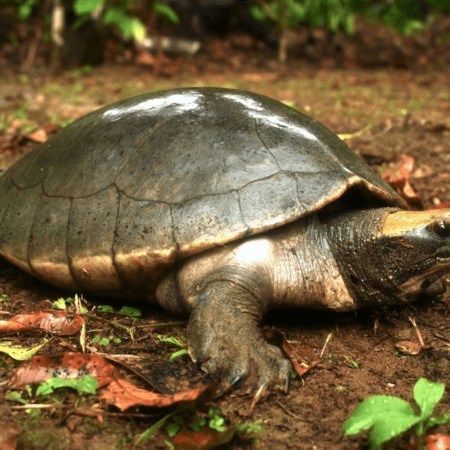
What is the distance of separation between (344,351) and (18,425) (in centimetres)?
145

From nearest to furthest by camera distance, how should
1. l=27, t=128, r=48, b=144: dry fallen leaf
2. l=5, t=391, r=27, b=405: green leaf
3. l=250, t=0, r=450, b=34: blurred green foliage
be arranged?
l=5, t=391, r=27, b=405: green leaf
l=27, t=128, r=48, b=144: dry fallen leaf
l=250, t=0, r=450, b=34: blurred green foliage

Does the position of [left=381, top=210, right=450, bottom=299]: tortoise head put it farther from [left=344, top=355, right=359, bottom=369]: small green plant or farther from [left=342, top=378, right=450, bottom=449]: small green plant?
[left=342, top=378, right=450, bottom=449]: small green plant

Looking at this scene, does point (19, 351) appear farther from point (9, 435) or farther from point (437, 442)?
point (437, 442)

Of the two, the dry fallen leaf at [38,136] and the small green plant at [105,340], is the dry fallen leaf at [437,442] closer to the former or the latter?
the small green plant at [105,340]

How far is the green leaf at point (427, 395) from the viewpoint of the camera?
1.62 meters

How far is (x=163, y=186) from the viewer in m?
2.42

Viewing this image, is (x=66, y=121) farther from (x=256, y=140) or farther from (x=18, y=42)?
(x=18, y=42)

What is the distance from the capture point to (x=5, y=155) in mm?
4738

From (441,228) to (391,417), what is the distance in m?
0.97

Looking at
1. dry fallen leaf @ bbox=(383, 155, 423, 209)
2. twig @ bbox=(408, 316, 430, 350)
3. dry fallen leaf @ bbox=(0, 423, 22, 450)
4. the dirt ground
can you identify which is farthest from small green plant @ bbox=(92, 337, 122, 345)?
dry fallen leaf @ bbox=(383, 155, 423, 209)

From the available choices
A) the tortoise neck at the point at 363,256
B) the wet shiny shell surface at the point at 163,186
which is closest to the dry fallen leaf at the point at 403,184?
the wet shiny shell surface at the point at 163,186

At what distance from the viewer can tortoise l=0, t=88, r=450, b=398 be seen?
2.23m

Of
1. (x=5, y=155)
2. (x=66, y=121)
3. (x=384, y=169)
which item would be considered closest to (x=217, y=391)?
(x=384, y=169)

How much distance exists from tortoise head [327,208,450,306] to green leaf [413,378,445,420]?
72 centimetres
